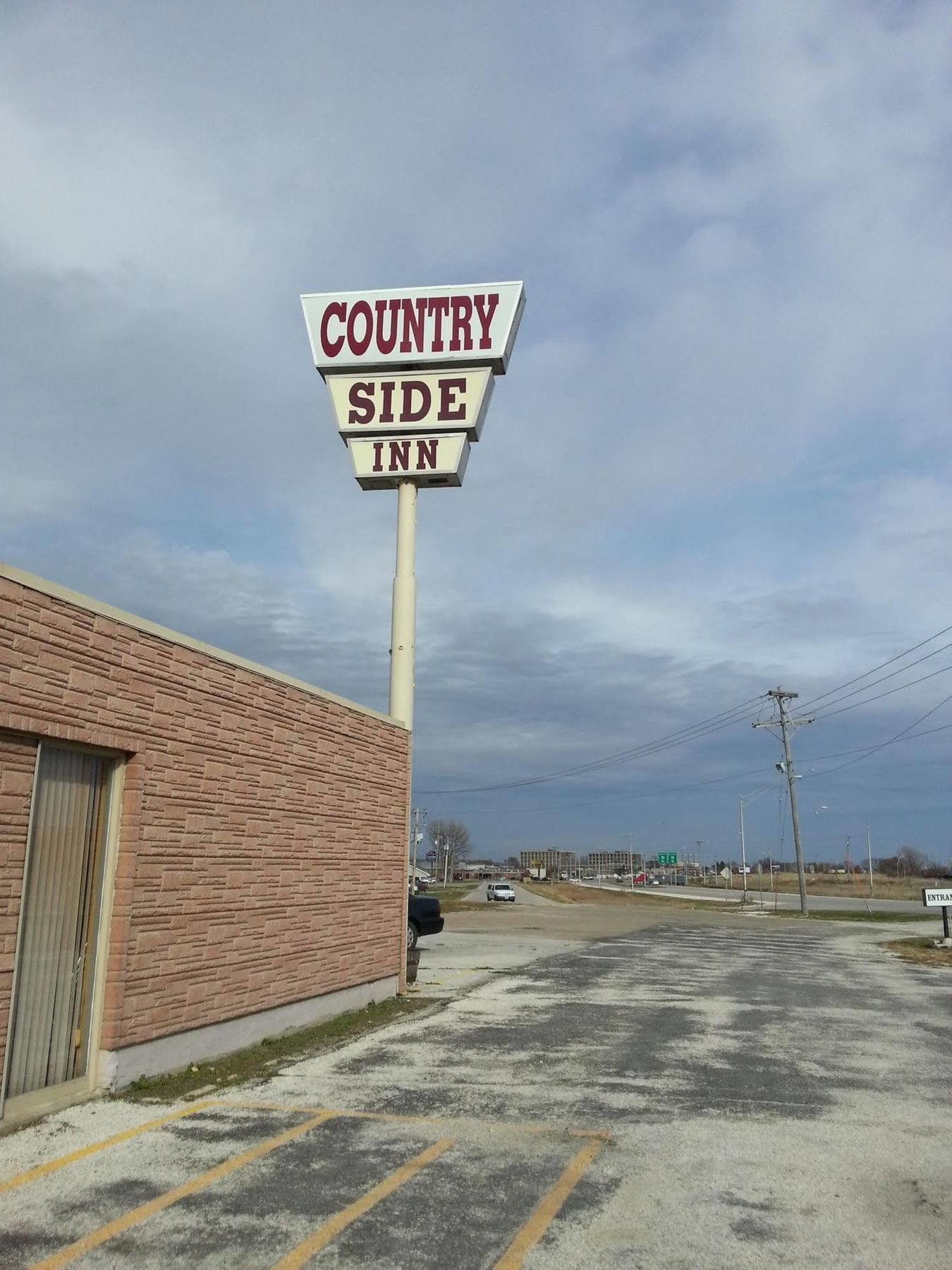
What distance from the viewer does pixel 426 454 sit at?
17578mm

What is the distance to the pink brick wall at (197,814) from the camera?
7.82 m

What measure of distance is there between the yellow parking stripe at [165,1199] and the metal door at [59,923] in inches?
81.4

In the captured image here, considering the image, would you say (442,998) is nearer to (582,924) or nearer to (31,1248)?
(31,1248)

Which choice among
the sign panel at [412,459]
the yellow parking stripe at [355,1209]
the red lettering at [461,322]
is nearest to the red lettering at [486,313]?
the red lettering at [461,322]

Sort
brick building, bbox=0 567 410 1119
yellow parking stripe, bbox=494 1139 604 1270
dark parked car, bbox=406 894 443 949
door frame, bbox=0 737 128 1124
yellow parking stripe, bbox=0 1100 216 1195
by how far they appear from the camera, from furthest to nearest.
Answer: dark parked car, bbox=406 894 443 949 < brick building, bbox=0 567 410 1119 < door frame, bbox=0 737 128 1124 < yellow parking stripe, bbox=0 1100 216 1195 < yellow parking stripe, bbox=494 1139 604 1270

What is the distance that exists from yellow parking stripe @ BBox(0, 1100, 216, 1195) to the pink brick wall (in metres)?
0.97

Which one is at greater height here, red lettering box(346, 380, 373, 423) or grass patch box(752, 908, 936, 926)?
red lettering box(346, 380, 373, 423)

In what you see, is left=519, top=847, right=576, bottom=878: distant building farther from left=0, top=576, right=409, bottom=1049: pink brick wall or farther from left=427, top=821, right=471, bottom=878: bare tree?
left=0, top=576, right=409, bottom=1049: pink brick wall

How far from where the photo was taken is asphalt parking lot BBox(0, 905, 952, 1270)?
17.4ft

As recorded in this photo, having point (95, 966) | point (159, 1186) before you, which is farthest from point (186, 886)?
point (159, 1186)

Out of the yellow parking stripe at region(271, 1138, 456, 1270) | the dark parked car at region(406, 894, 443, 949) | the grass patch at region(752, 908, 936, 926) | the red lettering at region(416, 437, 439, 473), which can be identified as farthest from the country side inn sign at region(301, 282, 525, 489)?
the grass patch at region(752, 908, 936, 926)

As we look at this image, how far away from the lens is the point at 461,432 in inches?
691

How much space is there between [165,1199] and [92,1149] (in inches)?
50.1

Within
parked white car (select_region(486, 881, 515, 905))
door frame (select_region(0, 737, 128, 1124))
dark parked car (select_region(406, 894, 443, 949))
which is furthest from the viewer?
parked white car (select_region(486, 881, 515, 905))
